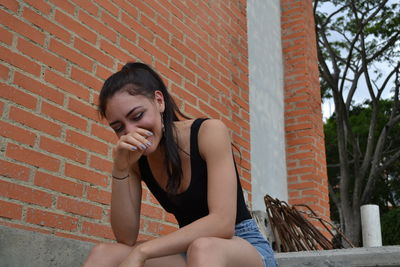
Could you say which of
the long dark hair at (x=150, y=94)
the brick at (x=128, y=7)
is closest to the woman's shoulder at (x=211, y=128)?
the long dark hair at (x=150, y=94)

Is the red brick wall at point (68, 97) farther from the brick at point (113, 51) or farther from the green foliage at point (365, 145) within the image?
the green foliage at point (365, 145)

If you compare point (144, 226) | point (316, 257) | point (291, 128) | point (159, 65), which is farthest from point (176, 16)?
point (291, 128)

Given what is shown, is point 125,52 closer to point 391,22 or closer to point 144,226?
point 144,226

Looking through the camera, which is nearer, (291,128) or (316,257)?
(316,257)

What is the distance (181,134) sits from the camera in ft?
5.71

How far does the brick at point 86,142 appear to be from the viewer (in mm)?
2299

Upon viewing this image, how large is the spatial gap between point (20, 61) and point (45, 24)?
0.85 feet

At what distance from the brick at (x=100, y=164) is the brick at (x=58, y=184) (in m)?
0.14

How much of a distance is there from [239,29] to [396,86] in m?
7.31

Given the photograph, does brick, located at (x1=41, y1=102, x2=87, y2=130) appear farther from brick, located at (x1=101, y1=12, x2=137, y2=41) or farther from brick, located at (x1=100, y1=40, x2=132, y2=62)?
brick, located at (x1=101, y1=12, x2=137, y2=41)

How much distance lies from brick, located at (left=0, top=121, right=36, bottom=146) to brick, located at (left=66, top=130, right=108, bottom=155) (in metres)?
0.22

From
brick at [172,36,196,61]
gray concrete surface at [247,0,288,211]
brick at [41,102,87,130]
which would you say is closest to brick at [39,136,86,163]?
brick at [41,102,87,130]

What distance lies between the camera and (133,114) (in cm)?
164

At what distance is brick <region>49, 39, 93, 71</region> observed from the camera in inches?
90.1
